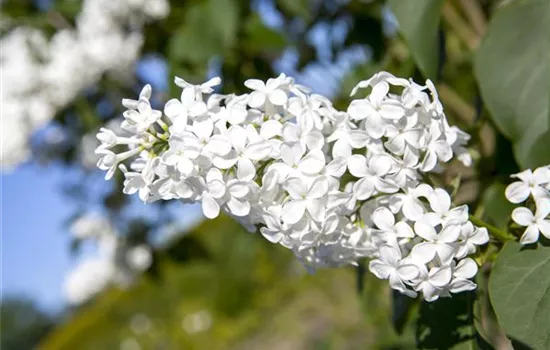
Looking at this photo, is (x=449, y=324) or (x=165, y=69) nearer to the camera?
(x=449, y=324)

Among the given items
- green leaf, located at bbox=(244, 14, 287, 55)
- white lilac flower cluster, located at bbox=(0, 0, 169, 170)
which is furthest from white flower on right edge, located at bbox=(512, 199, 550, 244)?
white lilac flower cluster, located at bbox=(0, 0, 169, 170)

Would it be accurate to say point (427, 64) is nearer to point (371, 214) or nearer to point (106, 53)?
point (371, 214)

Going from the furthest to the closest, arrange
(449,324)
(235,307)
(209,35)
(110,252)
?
1. (235,307)
2. (110,252)
3. (209,35)
4. (449,324)

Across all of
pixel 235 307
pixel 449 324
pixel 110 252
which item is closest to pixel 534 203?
pixel 449 324

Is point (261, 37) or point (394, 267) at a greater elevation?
point (394, 267)

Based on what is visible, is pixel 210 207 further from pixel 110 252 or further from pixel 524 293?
pixel 110 252

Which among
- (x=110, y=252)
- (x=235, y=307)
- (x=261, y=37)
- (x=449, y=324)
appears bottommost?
(x=235, y=307)

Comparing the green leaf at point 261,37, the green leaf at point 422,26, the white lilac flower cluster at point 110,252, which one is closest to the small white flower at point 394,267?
the green leaf at point 422,26
